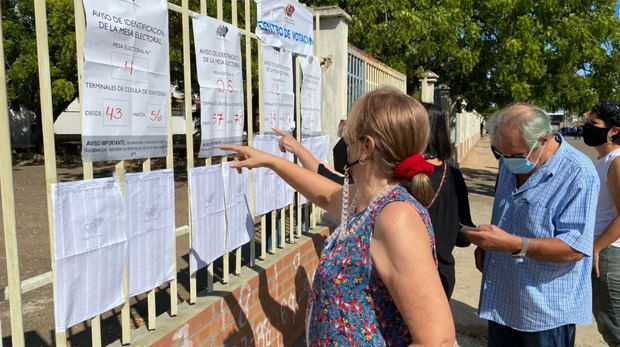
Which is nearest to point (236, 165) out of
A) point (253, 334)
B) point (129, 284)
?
point (129, 284)

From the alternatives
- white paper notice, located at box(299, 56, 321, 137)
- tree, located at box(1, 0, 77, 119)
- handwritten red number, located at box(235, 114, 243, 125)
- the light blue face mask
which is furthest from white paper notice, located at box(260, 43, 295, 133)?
tree, located at box(1, 0, 77, 119)

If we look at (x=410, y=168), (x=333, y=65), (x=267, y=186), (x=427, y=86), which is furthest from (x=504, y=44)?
(x=410, y=168)

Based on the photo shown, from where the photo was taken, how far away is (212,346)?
256cm

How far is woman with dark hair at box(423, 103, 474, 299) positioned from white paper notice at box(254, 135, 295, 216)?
1123mm

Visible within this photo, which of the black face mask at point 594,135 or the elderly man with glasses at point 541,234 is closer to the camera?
the elderly man with glasses at point 541,234

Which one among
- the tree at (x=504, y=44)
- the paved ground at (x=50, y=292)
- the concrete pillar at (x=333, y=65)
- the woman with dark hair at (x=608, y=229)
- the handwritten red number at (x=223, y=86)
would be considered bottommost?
the paved ground at (x=50, y=292)

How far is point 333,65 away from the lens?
14.6 ft

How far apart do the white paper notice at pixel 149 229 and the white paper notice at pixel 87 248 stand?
7 cm

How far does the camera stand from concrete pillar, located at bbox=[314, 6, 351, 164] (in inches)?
172

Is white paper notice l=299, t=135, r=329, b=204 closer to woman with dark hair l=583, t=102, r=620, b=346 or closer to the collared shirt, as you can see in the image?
the collared shirt

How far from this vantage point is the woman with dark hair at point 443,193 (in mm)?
2504

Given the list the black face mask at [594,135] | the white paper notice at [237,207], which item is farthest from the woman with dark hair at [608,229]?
the white paper notice at [237,207]

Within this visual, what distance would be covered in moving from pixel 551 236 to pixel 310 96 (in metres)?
2.29

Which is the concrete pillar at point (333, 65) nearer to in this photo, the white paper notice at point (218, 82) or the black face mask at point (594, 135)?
the white paper notice at point (218, 82)
